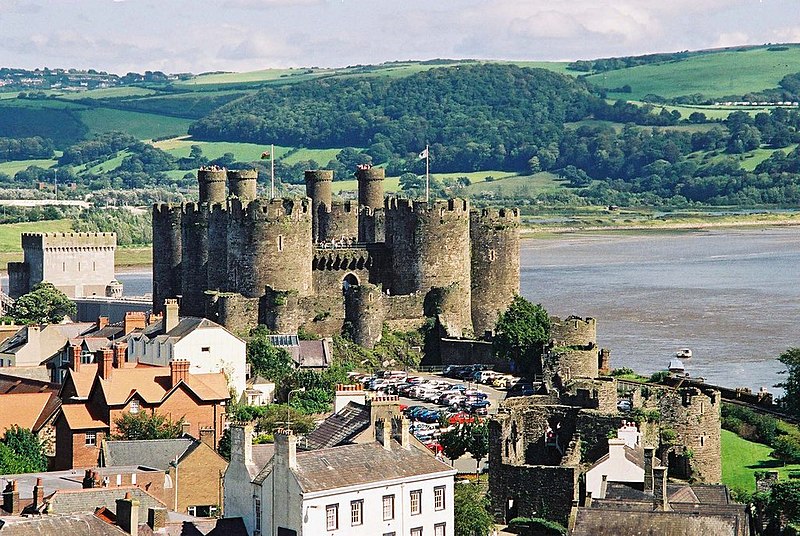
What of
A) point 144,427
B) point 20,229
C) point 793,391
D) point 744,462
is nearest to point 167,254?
point 144,427

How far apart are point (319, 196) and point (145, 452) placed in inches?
1071

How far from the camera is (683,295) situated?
96688mm

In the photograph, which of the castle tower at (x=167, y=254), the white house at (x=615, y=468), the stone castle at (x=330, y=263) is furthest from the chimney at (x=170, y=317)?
the white house at (x=615, y=468)

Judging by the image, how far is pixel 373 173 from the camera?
68750 mm

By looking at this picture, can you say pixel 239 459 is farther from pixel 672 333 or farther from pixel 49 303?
pixel 672 333

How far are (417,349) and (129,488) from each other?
26142 mm

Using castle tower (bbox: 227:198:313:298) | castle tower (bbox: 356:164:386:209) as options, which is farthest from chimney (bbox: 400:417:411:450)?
castle tower (bbox: 356:164:386:209)

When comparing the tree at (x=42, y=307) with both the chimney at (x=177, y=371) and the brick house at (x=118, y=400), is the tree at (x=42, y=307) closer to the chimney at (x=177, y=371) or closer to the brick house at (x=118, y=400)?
the brick house at (x=118, y=400)

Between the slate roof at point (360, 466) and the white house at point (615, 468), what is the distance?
10.8 feet

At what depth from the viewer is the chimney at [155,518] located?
30.7m

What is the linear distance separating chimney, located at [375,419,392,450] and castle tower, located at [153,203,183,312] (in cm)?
3095

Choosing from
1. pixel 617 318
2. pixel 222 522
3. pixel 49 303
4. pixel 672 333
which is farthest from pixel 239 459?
pixel 617 318

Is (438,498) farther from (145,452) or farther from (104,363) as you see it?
(104,363)

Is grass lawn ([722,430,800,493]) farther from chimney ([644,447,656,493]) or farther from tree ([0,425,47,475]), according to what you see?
tree ([0,425,47,475])
